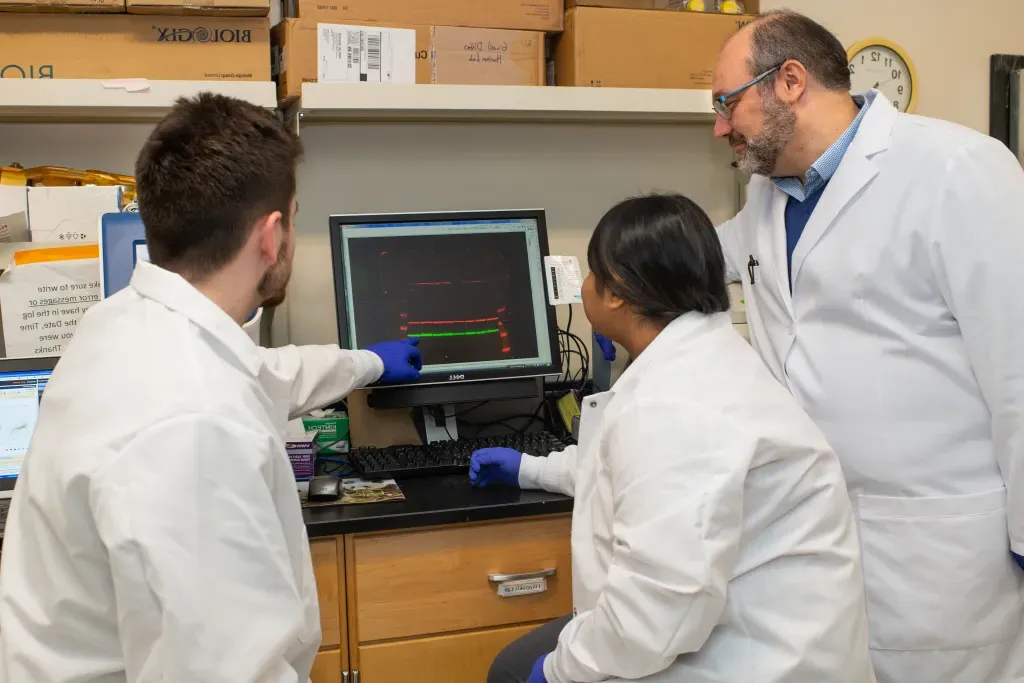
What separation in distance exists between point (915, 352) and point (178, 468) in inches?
45.1

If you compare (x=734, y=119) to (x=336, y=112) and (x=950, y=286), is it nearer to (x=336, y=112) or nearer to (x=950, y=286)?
(x=950, y=286)

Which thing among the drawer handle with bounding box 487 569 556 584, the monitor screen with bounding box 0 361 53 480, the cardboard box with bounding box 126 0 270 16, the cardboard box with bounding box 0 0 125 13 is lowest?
the drawer handle with bounding box 487 569 556 584

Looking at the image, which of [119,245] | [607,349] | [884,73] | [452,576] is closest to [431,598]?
[452,576]

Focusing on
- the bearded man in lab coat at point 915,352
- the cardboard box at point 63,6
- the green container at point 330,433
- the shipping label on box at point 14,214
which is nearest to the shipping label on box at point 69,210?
the shipping label on box at point 14,214

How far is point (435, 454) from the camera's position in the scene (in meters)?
1.87

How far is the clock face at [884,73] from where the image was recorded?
8.02 feet

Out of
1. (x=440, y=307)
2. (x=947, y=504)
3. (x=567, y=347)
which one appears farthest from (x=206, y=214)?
(x=567, y=347)

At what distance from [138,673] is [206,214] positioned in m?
0.50

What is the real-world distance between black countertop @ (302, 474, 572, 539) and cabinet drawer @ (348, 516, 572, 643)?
4 cm

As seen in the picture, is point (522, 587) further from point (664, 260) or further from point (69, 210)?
point (69, 210)

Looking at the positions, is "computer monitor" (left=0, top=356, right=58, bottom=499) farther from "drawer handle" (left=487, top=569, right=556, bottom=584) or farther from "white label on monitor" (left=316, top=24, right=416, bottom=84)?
"drawer handle" (left=487, top=569, right=556, bottom=584)

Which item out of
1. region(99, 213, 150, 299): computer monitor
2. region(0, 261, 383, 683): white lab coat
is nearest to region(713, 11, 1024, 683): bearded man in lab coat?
region(0, 261, 383, 683): white lab coat

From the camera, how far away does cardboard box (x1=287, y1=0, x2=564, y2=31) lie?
→ 1.88 metres

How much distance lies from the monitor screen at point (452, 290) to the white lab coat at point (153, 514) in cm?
93
